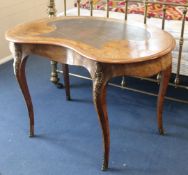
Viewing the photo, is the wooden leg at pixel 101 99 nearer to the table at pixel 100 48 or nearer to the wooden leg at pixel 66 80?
the table at pixel 100 48

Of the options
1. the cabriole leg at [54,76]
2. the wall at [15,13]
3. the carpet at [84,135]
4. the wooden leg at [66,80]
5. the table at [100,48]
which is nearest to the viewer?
the table at [100,48]

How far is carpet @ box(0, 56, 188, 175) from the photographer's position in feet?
5.35

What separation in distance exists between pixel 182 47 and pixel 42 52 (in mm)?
896

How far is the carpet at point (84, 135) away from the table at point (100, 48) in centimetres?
Result: 12

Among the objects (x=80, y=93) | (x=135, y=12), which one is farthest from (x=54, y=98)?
(x=135, y=12)

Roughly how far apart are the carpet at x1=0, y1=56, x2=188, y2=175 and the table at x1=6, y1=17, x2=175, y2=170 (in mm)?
116

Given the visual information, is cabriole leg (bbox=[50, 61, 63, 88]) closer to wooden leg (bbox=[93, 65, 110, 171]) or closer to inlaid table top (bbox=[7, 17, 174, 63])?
inlaid table top (bbox=[7, 17, 174, 63])

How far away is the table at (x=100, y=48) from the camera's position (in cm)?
134

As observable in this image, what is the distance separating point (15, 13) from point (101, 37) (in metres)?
1.72

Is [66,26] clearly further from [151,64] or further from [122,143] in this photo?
[122,143]

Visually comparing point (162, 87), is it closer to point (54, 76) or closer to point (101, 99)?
point (101, 99)

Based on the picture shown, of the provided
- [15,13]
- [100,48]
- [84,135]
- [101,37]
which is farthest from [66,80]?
[15,13]

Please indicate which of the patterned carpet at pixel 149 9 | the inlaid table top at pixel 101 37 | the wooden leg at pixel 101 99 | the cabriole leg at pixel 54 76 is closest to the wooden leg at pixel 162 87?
the inlaid table top at pixel 101 37

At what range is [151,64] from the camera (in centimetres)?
138
